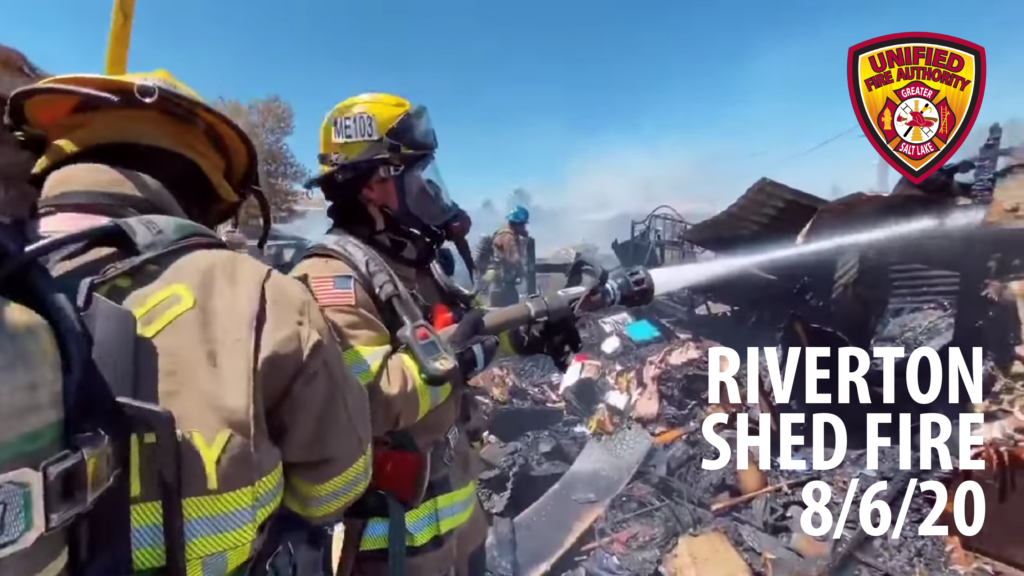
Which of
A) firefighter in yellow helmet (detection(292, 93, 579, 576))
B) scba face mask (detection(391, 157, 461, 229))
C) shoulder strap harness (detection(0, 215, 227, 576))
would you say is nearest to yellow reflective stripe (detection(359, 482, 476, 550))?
firefighter in yellow helmet (detection(292, 93, 579, 576))

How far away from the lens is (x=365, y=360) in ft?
5.44

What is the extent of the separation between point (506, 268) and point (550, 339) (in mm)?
7147

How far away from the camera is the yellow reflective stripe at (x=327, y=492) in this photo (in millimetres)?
1194

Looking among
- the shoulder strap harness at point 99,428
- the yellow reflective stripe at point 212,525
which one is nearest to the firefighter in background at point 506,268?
the yellow reflective stripe at point 212,525

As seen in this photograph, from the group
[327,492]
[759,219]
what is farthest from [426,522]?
[759,219]

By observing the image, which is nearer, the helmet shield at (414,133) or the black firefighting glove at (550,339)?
the helmet shield at (414,133)

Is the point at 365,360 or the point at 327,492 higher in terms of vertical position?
the point at 365,360

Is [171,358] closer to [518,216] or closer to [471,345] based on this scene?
[471,345]

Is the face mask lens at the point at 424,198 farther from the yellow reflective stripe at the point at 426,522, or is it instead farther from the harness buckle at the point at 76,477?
the harness buckle at the point at 76,477

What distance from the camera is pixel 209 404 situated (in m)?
0.87

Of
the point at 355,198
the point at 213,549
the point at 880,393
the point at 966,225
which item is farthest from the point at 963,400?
the point at 213,549

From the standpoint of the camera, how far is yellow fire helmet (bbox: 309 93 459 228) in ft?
7.25

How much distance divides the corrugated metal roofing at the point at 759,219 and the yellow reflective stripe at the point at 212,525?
22.4 ft

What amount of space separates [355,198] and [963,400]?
A: 19.6 ft
